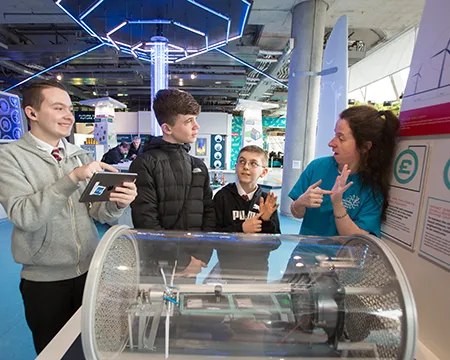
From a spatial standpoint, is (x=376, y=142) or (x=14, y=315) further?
(x=14, y=315)

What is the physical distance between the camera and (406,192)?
110 centimetres

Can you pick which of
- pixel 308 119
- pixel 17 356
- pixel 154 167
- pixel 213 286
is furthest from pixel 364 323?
pixel 308 119

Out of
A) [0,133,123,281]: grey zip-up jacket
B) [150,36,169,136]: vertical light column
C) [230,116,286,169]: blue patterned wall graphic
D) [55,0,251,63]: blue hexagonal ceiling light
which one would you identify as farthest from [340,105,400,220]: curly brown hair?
[230,116,286,169]: blue patterned wall graphic

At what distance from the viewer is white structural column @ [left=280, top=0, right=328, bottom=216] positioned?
443 cm

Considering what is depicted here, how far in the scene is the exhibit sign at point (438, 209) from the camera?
0.90m

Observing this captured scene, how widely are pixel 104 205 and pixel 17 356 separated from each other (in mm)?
1435

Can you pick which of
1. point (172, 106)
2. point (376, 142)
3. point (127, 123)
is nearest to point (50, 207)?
point (172, 106)

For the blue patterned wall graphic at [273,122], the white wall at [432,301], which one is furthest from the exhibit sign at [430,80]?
the blue patterned wall graphic at [273,122]

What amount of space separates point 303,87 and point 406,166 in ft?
12.8

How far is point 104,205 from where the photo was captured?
1283 millimetres

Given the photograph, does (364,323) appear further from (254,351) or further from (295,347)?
(254,351)

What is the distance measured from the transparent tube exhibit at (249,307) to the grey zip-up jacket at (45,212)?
0.37 m

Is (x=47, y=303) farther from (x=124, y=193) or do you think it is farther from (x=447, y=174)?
(x=447, y=174)

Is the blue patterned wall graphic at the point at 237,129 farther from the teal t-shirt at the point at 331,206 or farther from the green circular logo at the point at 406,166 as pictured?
the green circular logo at the point at 406,166
